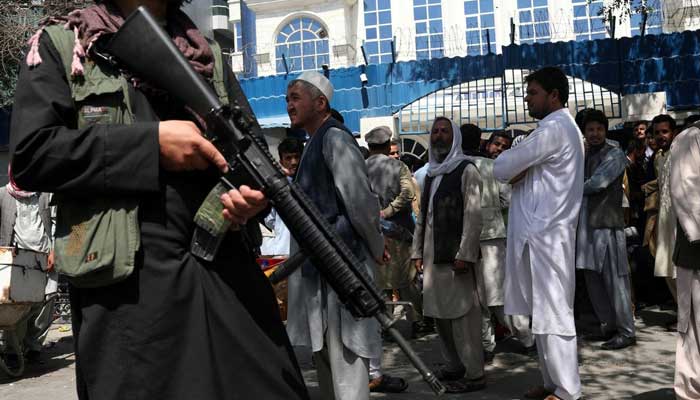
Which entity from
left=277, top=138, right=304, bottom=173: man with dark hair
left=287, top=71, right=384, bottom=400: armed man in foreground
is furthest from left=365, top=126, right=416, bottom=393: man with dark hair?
left=287, top=71, right=384, bottom=400: armed man in foreground

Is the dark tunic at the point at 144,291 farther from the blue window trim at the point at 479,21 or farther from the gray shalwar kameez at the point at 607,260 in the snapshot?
the blue window trim at the point at 479,21

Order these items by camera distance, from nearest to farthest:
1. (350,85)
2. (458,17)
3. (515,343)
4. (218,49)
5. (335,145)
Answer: (218,49) < (335,145) < (515,343) < (350,85) < (458,17)

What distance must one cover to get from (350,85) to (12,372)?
13.0m

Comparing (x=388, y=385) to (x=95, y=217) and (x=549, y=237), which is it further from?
(x=95, y=217)

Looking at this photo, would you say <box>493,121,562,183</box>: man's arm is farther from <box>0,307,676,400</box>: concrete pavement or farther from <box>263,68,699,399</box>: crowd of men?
<box>0,307,676,400</box>: concrete pavement

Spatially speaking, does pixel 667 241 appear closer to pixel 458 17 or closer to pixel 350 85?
pixel 350 85

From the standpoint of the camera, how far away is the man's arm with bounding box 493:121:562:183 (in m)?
4.79

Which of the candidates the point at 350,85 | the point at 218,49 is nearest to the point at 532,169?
the point at 218,49

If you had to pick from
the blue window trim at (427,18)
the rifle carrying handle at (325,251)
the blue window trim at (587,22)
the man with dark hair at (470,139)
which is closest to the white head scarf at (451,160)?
the man with dark hair at (470,139)

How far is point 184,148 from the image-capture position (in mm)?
1957

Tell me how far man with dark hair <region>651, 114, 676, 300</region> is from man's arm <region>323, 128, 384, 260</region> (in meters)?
2.29

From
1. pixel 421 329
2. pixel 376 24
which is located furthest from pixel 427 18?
pixel 421 329

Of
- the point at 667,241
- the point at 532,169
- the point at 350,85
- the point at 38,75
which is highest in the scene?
Result: the point at 350,85

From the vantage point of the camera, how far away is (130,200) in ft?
6.46
